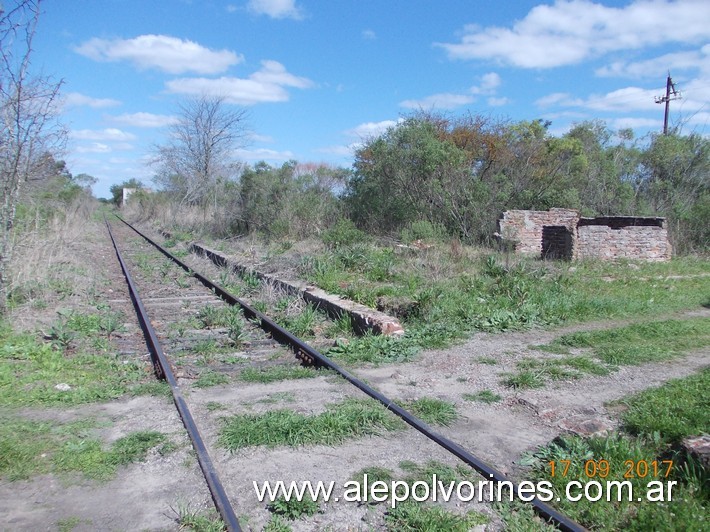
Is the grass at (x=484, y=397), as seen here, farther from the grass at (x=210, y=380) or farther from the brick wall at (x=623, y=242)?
the brick wall at (x=623, y=242)

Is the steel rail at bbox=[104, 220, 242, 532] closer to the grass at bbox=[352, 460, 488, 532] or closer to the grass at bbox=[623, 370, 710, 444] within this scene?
the grass at bbox=[352, 460, 488, 532]

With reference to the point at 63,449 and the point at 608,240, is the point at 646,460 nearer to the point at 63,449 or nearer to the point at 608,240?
the point at 63,449

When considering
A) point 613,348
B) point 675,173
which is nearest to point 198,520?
point 613,348

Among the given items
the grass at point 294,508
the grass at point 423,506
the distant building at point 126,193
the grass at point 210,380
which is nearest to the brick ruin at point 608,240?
the grass at point 210,380

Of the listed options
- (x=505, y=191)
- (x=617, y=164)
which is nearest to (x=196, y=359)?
(x=505, y=191)

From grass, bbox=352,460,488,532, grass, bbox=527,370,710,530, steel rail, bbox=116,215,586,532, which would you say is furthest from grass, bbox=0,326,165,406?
grass, bbox=527,370,710,530

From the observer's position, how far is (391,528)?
3584 mm

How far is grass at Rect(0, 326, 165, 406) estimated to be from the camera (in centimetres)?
596

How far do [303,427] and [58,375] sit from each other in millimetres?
3281

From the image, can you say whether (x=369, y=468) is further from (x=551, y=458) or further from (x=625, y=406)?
(x=625, y=406)

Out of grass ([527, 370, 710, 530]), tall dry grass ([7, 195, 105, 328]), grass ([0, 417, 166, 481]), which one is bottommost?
grass ([0, 417, 166, 481])

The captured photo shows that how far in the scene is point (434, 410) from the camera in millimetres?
5559

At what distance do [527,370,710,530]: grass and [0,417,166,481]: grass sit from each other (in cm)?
303

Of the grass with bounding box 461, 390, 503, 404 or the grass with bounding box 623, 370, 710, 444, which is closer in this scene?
the grass with bounding box 623, 370, 710, 444
